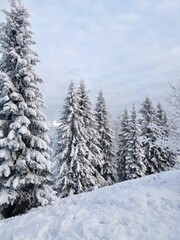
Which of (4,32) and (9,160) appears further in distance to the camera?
(4,32)

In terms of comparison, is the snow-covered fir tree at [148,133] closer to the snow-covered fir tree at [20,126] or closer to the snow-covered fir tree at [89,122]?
the snow-covered fir tree at [89,122]

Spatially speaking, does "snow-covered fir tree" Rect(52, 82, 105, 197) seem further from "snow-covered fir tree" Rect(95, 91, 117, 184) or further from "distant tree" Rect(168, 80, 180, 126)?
"distant tree" Rect(168, 80, 180, 126)

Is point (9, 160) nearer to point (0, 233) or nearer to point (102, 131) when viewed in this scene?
point (0, 233)

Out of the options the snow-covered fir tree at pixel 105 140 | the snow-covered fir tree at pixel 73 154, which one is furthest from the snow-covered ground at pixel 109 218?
the snow-covered fir tree at pixel 105 140

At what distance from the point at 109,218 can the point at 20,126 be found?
6291 mm

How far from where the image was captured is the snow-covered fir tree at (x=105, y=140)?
30391mm

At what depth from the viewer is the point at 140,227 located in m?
8.27

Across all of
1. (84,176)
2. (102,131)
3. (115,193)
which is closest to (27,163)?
(115,193)

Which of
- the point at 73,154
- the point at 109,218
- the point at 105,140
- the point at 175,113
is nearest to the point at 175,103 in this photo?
the point at 175,113

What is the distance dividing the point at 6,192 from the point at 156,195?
698cm

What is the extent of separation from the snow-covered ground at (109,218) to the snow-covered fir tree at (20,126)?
1.48m

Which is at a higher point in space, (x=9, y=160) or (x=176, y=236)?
(x=9, y=160)

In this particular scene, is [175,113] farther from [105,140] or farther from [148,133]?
[148,133]

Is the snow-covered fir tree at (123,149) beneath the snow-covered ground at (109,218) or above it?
above
